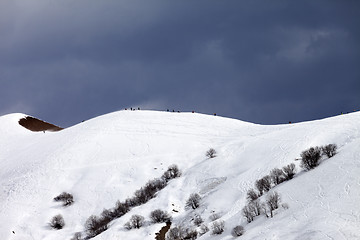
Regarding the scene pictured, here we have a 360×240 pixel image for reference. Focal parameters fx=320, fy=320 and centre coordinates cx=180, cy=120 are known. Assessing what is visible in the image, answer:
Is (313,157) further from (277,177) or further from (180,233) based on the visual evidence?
(180,233)

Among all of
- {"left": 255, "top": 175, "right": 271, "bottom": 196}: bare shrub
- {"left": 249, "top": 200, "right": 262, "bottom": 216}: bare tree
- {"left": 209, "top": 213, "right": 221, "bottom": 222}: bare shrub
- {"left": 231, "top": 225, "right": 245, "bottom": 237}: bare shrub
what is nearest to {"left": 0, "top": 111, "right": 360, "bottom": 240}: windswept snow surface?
{"left": 231, "top": 225, "right": 245, "bottom": 237}: bare shrub

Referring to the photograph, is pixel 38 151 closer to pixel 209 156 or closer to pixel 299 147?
pixel 209 156

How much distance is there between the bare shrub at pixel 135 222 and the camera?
92.5 feet

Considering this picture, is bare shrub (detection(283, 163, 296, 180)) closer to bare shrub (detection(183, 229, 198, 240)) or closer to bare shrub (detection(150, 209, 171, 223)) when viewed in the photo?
bare shrub (detection(183, 229, 198, 240))

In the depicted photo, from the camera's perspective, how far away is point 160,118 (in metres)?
62.1

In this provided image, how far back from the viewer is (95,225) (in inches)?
1213

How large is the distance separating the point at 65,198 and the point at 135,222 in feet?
38.0

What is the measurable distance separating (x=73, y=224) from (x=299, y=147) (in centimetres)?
2490

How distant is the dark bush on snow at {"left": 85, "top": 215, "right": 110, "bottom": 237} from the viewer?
2942 cm

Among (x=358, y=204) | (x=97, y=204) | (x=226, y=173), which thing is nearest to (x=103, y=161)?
(x=97, y=204)

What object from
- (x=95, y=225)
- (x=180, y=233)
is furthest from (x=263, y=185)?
(x=95, y=225)

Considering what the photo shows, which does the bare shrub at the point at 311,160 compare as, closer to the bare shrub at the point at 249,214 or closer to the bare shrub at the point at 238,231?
the bare shrub at the point at 249,214

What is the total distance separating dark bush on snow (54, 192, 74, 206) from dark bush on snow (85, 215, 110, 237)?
444cm

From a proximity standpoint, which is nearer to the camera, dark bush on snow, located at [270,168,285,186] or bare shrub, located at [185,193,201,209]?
dark bush on snow, located at [270,168,285,186]
